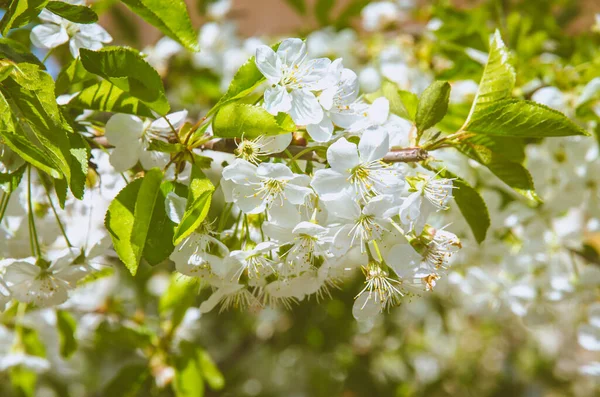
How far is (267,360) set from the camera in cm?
201

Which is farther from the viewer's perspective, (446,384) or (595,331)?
(446,384)

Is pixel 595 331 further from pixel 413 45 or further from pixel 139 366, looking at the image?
pixel 139 366

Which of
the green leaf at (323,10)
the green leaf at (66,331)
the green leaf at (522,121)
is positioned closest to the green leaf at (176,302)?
the green leaf at (66,331)

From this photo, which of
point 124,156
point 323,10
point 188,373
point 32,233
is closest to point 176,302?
point 188,373

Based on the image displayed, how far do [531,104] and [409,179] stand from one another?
0.18m

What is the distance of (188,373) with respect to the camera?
1.09 meters

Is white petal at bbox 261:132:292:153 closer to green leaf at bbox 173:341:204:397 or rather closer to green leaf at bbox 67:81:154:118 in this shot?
green leaf at bbox 67:81:154:118

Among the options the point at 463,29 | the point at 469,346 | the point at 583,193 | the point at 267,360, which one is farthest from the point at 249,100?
the point at 469,346

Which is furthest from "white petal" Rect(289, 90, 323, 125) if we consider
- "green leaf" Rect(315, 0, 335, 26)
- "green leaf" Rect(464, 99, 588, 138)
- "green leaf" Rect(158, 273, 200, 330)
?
"green leaf" Rect(315, 0, 335, 26)

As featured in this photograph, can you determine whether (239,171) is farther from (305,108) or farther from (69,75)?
(69,75)

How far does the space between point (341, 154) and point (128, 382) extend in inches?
30.7

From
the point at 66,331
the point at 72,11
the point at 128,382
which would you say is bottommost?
the point at 128,382

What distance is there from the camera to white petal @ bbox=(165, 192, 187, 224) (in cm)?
65

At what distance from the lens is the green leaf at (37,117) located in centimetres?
59
